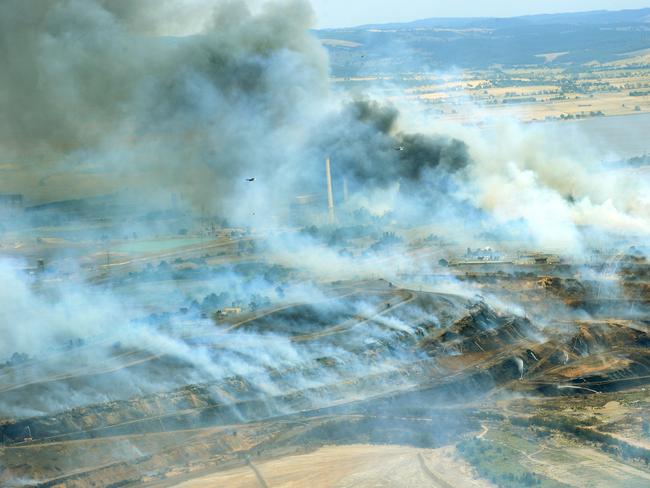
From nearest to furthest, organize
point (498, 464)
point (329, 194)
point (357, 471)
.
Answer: point (498, 464) → point (357, 471) → point (329, 194)

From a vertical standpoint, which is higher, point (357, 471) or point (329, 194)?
point (329, 194)

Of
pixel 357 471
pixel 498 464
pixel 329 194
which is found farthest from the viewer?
pixel 329 194

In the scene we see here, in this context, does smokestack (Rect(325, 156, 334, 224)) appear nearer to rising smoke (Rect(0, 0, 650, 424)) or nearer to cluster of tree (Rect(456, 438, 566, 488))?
rising smoke (Rect(0, 0, 650, 424))

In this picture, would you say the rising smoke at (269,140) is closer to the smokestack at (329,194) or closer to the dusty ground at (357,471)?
the smokestack at (329,194)

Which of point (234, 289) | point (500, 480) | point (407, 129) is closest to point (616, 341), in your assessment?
point (500, 480)

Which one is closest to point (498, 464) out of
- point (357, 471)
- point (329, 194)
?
point (357, 471)

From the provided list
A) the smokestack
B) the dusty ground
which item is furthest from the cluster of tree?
the smokestack

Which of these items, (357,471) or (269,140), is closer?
(357,471)

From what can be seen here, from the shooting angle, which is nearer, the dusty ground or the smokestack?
the dusty ground

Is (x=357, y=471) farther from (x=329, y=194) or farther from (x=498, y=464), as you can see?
(x=329, y=194)

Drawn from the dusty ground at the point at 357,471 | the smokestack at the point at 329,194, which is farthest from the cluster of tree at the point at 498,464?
the smokestack at the point at 329,194

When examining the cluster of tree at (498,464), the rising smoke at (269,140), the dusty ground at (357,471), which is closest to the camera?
the cluster of tree at (498,464)
